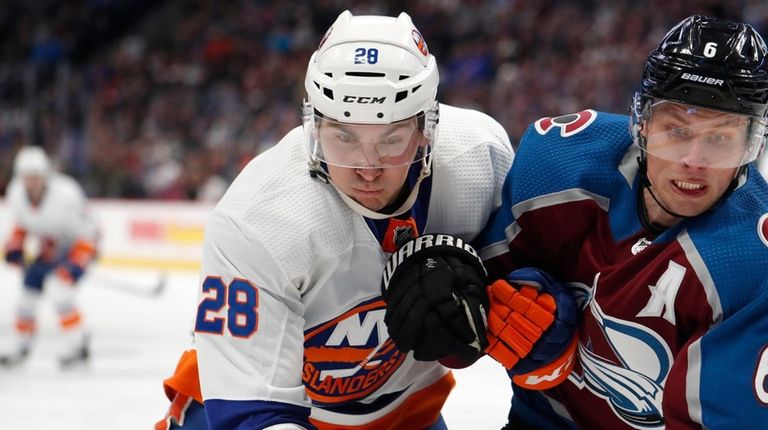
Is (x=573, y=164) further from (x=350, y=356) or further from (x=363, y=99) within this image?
(x=350, y=356)

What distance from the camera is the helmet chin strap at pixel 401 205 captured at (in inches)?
82.6

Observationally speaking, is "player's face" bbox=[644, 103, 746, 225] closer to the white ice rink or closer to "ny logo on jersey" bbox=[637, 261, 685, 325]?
"ny logo on jersey" bbox=[637, 261, 685, 325]

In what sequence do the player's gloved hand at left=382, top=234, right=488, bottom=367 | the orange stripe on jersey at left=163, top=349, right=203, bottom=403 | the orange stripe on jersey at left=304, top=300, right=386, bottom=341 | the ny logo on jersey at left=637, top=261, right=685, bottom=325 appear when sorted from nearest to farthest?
the ny logo on jersey at left=637, top=261, right=685, bottom=325 → the player's gloved hand at left=382, top=234, right=488, bottom=367 → the orange stripe on jersey at left=304, top=300, right=386, bottom=341 → the orange stripe on jersey at left=163, top=349, right=203, bottom=403

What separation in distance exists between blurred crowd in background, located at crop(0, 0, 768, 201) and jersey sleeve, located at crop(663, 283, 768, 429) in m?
4.99

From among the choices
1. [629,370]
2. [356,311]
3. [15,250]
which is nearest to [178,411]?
[356,311]

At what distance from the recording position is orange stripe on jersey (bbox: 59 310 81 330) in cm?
564

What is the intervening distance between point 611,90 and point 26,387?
4100 millimetres

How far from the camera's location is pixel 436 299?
A: 6.47 ft

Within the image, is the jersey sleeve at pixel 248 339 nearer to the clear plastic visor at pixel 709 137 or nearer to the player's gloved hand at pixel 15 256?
the clear plastic visor at pixel 709 137

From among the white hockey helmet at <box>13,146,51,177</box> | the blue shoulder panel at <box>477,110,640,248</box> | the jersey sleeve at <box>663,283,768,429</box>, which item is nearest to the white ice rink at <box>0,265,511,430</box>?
the white hockey helmet at <box>13,146,51,177</box>

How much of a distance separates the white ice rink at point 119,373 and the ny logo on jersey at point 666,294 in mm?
2070

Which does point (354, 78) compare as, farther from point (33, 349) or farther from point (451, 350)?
point (33, 349)

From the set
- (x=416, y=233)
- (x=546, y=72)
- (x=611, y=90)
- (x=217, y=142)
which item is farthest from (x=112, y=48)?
(x=416, y=233)

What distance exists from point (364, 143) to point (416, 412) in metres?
0.80
